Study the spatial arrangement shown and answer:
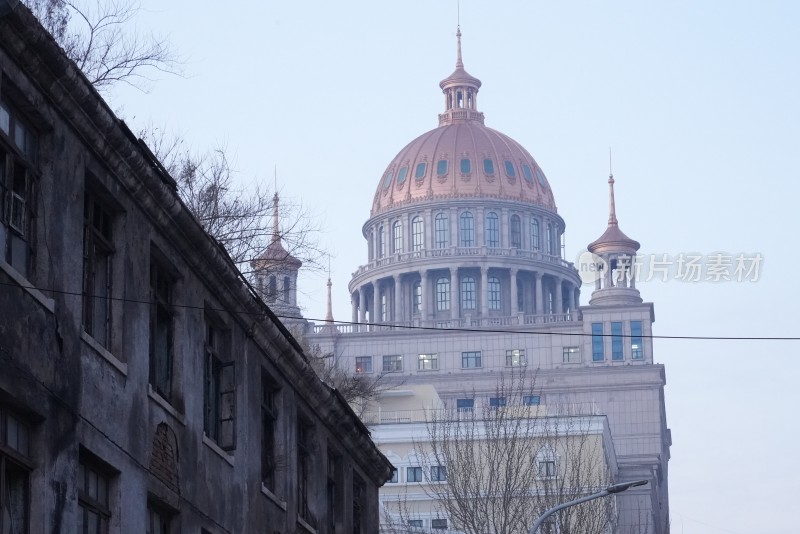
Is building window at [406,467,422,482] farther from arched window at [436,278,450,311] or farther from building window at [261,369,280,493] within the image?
building window at [261,369,280,493]

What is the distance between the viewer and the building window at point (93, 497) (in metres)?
22.3

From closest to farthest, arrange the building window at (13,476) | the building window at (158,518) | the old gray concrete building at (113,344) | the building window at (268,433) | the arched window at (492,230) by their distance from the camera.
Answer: the building window at (13,476)
the old gray concrete building at (113,344)
the building window at (158,518)
the building window at (268,433)
the arched window at (492,230)

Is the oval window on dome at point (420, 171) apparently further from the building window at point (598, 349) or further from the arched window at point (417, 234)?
the building window at point (598, 349)

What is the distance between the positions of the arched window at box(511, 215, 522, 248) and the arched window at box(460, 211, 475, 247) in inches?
141

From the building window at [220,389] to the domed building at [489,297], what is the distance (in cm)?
10303

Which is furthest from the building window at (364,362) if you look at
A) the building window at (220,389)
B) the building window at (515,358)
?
the building window at (220,389)

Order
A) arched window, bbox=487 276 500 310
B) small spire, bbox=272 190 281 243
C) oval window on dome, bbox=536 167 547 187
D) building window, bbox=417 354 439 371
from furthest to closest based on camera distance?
oval window on dome, bbox=536 167 547 187 → arched window, bbox=487 276 500 310 → building window, bbox=417 354 439 371 → small spire, bbox=272 190 281 243

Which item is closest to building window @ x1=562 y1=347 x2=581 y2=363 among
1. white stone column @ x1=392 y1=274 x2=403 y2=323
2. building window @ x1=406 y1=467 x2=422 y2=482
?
white stone column @ x1=392 y1=274 x2=403 y2=323

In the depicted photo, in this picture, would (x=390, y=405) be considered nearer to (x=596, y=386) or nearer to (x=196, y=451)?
(x=596, y=386)

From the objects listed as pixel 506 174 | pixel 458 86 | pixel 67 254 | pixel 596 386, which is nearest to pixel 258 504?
pixel 67 254

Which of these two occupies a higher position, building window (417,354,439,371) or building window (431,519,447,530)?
building window (417,354,439,371)

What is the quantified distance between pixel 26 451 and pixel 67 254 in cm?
250

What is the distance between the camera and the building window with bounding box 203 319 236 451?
28.2 metres

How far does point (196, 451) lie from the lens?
26.7 meters
